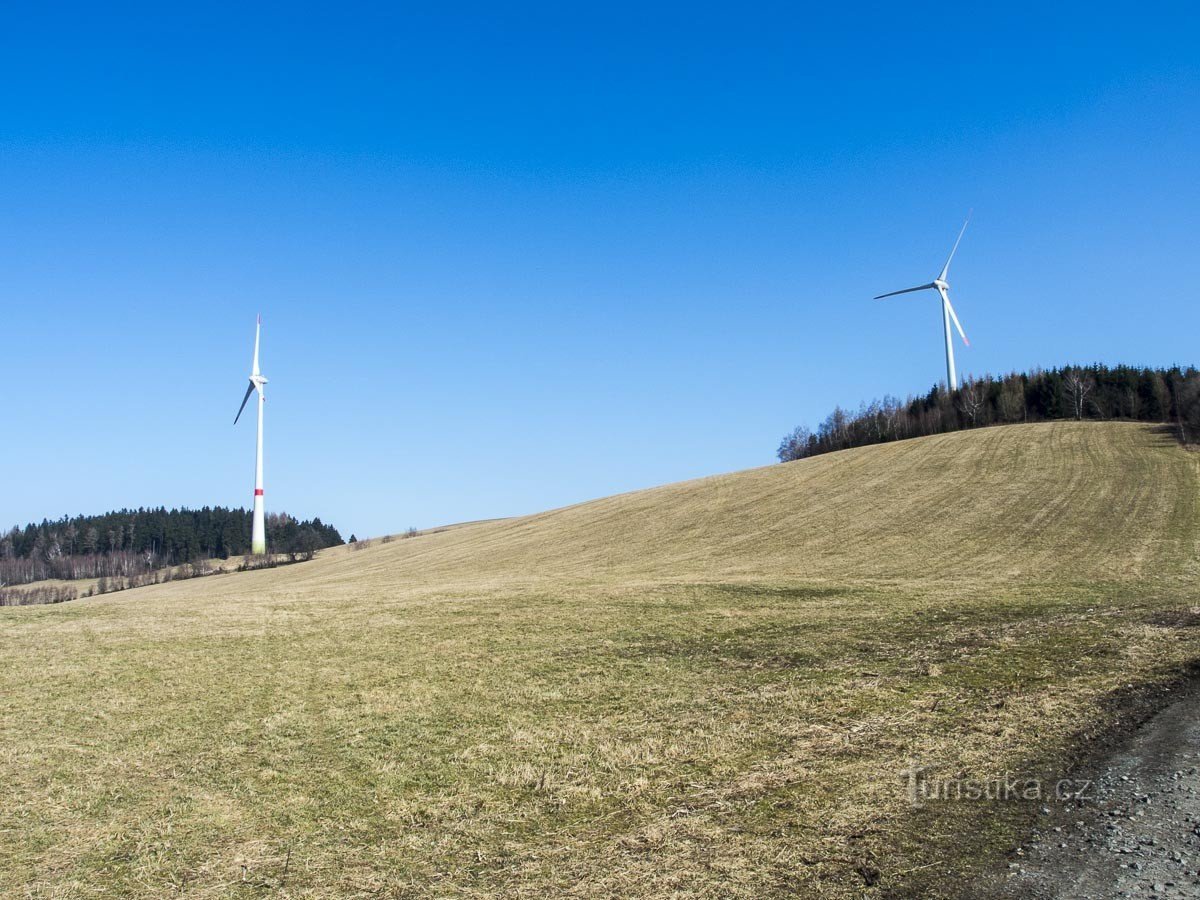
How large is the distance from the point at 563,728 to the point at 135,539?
→ 150m

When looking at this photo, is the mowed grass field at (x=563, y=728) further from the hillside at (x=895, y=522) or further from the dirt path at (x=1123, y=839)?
the hillside at (x=895, y=522)

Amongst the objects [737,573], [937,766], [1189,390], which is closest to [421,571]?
[737,573]

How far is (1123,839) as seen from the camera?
6.91 meters

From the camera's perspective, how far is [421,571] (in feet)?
153

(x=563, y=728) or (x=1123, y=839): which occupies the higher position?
(x=1123, y=839)

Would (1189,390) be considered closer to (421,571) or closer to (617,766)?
(421,571)

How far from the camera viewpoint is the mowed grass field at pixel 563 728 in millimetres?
7402

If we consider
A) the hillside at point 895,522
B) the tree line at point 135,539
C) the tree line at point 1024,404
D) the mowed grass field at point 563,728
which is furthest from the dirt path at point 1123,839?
the tree line at point 135,539

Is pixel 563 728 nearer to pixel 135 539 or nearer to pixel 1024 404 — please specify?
pixel 1024 404

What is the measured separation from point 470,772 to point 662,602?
16.4 meters

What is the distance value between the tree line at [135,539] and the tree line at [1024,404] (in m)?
87.3

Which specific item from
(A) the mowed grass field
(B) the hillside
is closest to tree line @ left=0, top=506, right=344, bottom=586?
(B) the hillside

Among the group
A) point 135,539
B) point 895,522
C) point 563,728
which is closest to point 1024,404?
point 895,522

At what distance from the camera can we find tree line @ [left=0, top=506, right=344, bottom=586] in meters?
125
